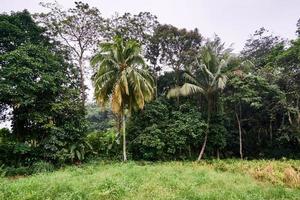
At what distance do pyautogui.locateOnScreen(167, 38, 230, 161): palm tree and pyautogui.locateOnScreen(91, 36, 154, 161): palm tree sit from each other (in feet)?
8.86

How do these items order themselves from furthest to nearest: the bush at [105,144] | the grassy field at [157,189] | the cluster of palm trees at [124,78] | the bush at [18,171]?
the bush at [105,144] → the cluster of palm trees at [124,78] → the bush at [18,171] → the grassy field at [157,189]

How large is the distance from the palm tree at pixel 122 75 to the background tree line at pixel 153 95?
0.43 metres

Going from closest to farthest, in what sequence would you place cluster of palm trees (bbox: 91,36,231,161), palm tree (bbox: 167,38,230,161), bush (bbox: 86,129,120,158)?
1. cluster of palm trees (bbox: 91,36,231,161)
2. palm tree (bbox: 167,38,230,161)
3. bush (bbox: 86,129,120,158)

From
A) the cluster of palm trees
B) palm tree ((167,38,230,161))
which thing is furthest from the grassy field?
palm tree ((167,38,230,161))

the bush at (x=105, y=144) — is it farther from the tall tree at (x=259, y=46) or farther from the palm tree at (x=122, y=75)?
the tall tree at (x=259, y=46)

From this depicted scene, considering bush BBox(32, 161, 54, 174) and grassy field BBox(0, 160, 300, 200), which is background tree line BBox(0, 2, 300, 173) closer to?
A: bush BBox(32, 161, 54, 174)

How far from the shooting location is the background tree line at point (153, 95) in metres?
15.6

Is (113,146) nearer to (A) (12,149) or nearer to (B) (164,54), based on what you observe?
(A) (12,149)

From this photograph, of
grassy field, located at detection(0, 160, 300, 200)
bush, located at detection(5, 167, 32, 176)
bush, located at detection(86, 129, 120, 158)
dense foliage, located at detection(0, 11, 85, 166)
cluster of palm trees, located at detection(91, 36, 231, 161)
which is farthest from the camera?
bush, located at detection(86, 129, 120, 158)

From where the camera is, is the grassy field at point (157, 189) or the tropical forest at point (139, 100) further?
the tropical forest at point (139, 100)

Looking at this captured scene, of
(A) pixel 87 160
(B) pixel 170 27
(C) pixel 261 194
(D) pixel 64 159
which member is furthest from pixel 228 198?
(B) pixel 170 27

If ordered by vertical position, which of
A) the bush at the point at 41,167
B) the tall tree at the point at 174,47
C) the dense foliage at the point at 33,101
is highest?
the tall tree at the point at 174,47

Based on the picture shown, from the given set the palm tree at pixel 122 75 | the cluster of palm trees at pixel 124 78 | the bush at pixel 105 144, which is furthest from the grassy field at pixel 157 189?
the bush at pixel 105 144

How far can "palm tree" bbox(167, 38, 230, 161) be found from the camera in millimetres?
17933
